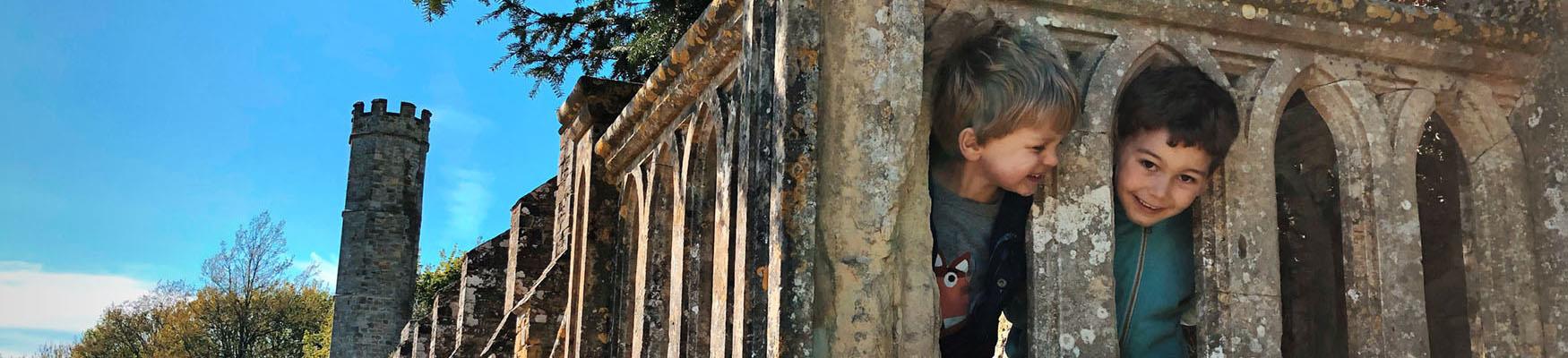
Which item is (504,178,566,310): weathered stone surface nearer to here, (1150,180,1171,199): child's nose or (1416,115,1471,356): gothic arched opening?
(1150,180,1171,199): child's nose

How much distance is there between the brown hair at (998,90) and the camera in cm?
571

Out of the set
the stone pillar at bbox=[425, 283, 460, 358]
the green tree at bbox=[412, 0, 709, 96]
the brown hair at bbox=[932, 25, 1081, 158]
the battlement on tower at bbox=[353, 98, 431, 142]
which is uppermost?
the battlement on tower at bbox=[353, 98, 431, 142]

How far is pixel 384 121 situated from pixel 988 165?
137ft

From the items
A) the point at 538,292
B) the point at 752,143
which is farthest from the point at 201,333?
the point at 752,143

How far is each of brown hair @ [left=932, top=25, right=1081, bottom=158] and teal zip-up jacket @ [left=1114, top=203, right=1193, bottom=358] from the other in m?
0.70

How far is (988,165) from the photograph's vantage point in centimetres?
590

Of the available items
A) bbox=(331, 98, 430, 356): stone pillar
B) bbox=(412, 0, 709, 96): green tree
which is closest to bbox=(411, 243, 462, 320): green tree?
bbox=(331, 98, 430, 356): stone pillar

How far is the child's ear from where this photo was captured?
231 inches

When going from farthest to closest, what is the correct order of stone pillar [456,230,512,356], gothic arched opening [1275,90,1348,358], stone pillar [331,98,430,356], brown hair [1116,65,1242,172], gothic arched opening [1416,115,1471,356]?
1. stone pillar [331,98,430,356]
2. stone pillar [456,230,512,356]
3. gothic arched opening [1275,90,1348,358]
4. gothic arched opening [1416,115,1471,356]
5. brown hair [1116,65,1242,172]

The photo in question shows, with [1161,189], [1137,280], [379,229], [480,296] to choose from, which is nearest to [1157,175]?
[1161,189]

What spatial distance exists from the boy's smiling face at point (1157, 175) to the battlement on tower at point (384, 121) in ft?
137

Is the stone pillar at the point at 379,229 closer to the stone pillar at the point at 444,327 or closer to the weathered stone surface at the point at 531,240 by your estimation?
the stone pillar at the point at 444,327

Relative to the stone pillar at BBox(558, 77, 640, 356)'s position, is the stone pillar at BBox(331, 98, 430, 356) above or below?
above

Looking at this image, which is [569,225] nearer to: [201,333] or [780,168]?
[780,168]
